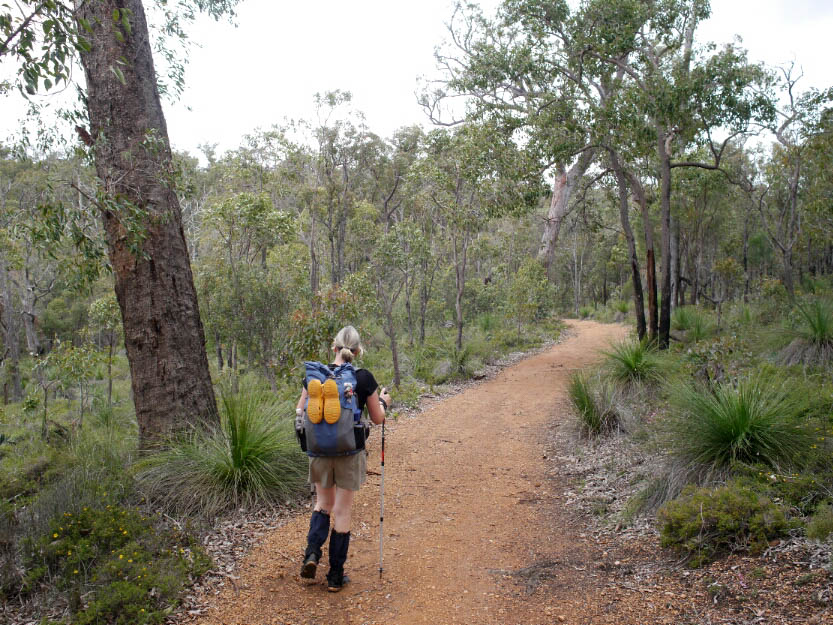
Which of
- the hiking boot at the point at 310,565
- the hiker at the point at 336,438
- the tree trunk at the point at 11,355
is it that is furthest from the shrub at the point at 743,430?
the tree trunk at the point at 11,355

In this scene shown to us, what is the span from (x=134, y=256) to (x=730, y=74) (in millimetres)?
11104

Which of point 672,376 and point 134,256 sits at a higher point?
point 134,256

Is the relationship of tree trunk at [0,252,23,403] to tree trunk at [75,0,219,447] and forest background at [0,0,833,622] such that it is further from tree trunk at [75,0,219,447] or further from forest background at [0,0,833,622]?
tree trunk at [75,0,219,447]

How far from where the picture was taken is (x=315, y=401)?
3771mm

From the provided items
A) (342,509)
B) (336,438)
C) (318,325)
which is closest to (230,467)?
(342,509)

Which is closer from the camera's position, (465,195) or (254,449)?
(254,449)

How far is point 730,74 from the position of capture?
1112cm

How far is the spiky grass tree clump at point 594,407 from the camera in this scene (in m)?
7.77

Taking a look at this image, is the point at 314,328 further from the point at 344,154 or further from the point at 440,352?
the point at 344,154

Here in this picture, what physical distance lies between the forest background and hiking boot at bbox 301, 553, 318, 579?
835 mm

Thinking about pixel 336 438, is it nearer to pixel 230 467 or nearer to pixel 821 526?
pixel 230 467

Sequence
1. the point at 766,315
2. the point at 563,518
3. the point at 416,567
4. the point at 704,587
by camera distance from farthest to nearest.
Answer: the point at 766,315
the point at 563,518
the point at 416,567
the point at 704,587

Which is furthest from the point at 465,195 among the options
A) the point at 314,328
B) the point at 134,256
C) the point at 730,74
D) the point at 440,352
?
the point at 134,256

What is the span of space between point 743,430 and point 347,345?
3370mm
